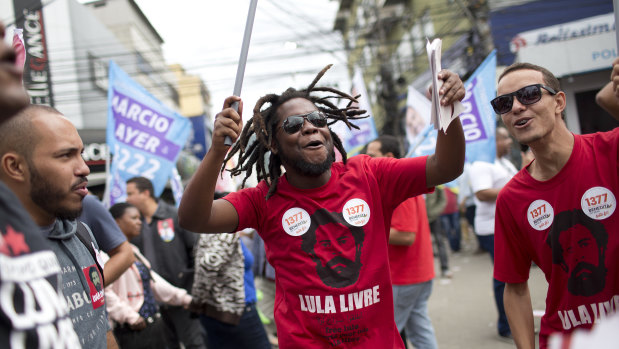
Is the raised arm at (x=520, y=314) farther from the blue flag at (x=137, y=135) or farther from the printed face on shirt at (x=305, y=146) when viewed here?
the blue flag at (x=137, y=135)

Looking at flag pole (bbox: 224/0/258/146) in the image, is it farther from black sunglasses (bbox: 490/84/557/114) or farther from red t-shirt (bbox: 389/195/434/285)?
red t-shirt (bbox: 389/195/434/285)

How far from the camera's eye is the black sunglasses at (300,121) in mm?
2627

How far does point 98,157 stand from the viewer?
1434cm

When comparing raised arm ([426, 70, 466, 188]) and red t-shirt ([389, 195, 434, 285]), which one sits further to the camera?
red t-shirt ([389, 195, 434, 285])

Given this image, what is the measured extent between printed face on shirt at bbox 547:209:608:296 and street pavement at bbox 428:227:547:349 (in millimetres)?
2049

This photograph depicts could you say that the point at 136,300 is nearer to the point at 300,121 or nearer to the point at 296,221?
the point at 296,221

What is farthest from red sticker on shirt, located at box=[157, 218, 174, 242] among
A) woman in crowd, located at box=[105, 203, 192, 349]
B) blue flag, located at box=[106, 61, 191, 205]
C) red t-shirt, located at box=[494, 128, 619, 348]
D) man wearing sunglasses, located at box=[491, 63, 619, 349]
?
red t-shirt, located at box=[494, 128, 619, 348]

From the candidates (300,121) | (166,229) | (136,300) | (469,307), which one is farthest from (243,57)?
(469,307)

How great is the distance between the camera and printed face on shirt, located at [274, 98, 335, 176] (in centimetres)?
255

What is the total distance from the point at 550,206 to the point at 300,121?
4.14 ft

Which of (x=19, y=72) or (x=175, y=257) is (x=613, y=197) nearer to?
(x=19, y=72)

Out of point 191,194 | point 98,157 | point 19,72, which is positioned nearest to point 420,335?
point 191,194

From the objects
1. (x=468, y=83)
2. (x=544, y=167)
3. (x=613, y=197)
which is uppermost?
(x=468, y=83)

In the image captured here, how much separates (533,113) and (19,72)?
7.00 feet
